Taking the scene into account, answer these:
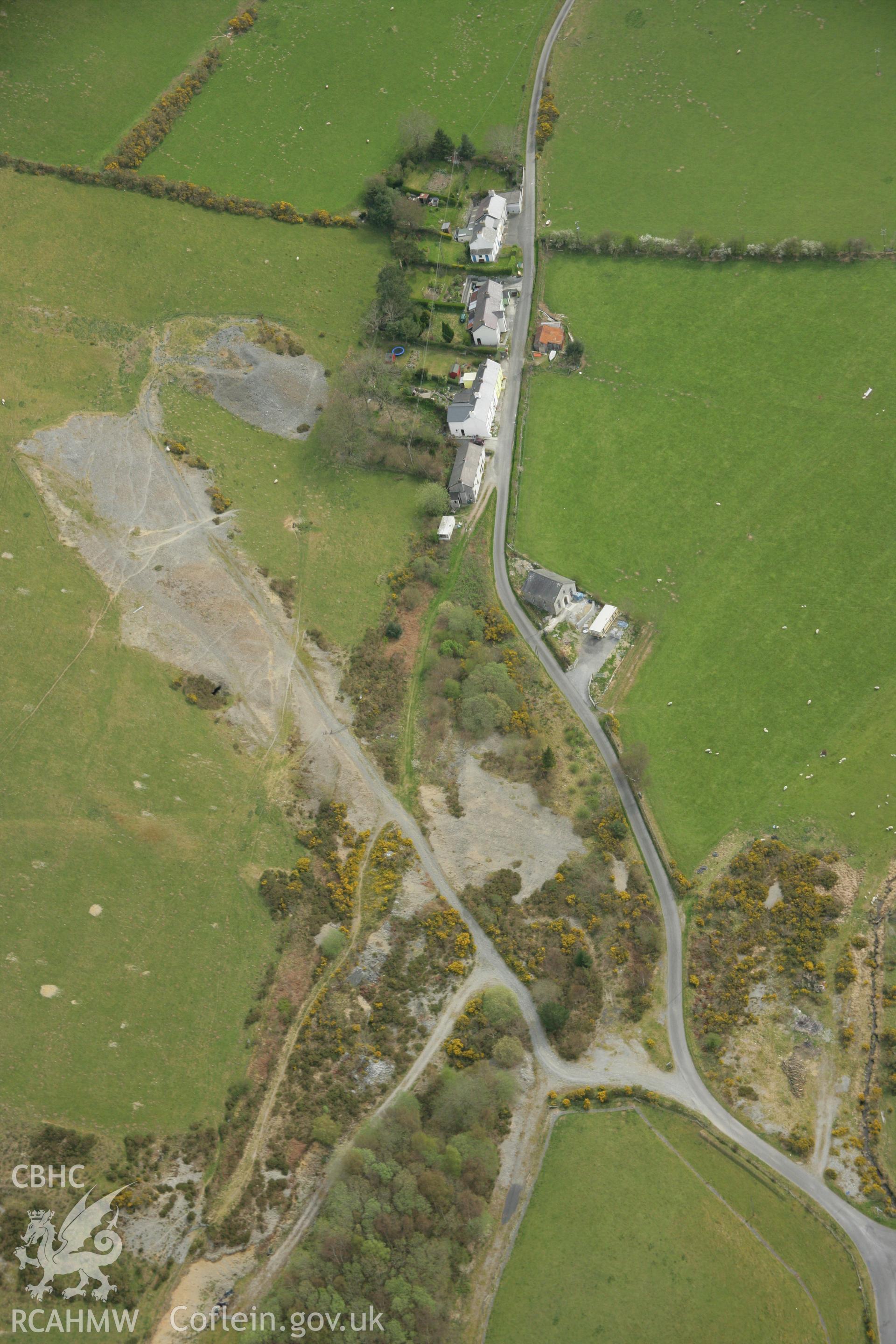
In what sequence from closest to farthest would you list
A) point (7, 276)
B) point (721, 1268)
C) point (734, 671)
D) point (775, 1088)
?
point (721, 1268) < point (775, 1088) < point (734, 671) < point (7, 276)

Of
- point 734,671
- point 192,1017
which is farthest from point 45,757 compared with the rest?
point 734,671

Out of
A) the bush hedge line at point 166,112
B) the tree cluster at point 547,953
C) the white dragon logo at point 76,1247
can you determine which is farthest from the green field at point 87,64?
the white dragon logo at point 76,1247

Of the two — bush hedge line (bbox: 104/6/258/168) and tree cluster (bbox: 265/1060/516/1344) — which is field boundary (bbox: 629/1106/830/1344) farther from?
bush hedge line (bbox: 104/6/258/168)

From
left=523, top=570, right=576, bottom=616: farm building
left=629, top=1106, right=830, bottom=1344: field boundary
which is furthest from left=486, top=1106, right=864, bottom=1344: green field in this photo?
left=523, top=570, right=576, bottom=616: farm building

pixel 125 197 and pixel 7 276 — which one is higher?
pixel 125 197

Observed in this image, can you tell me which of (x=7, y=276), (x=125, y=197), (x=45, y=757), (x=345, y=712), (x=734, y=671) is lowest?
(x=45, y=757)

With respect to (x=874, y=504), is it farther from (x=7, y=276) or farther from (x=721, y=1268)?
(x=7, y=276)

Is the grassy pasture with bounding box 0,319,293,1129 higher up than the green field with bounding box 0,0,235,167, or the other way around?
the green field with bounding box 0,0,235,167
